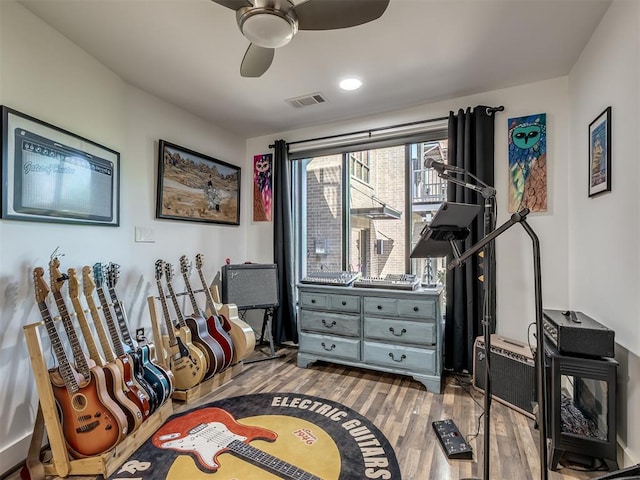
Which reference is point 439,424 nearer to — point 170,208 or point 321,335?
point 321,335

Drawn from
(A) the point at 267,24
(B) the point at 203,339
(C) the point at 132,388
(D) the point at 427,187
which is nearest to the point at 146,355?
(C) the point at 132,388

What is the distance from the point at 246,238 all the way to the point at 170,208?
1.10 meters

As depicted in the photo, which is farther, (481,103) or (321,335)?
(321,335)

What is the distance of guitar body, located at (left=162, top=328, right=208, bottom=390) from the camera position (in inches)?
93.0

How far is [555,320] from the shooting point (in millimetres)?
1776

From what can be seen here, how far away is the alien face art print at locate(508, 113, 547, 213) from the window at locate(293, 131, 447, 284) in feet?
1.82

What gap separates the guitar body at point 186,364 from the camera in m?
2.36

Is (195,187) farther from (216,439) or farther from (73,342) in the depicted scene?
(216,439)

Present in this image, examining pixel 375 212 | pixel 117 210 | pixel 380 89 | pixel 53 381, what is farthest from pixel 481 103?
pixel 53 381

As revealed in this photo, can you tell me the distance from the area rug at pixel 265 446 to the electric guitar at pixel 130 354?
0.74ft

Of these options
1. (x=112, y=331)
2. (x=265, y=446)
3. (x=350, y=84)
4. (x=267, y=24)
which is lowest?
(x=265, y=446)

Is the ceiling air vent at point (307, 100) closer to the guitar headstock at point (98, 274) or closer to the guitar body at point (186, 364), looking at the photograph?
the guitar headstock at point (98, 274)

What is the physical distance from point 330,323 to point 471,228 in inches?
56.4

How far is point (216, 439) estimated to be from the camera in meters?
1.88
